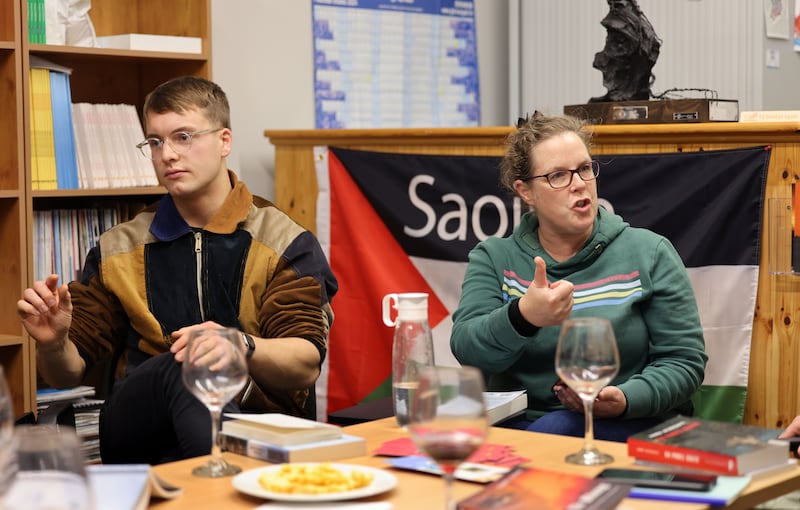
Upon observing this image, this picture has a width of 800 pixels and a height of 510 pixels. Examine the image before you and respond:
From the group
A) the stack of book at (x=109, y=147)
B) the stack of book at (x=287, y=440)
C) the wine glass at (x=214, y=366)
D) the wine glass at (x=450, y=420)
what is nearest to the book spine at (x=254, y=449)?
the stack of book at (x=287, y=440)

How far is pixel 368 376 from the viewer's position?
11.9ft

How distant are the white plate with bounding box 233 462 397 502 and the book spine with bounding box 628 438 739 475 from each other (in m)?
0.36

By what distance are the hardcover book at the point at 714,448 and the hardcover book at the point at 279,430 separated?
451 mm

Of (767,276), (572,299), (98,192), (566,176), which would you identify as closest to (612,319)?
(572,299)

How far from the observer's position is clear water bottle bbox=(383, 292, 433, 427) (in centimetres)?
183

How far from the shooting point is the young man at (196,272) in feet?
7.75

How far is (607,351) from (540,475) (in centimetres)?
23

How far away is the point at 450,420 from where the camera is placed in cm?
116

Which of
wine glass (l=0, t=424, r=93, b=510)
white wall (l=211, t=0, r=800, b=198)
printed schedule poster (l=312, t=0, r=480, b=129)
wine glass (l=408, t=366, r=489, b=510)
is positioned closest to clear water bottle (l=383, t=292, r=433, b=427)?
wine glass (l=408, t=366, r=489, b=510)

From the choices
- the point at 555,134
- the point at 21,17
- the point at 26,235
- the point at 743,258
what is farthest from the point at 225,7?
the point at 743,258

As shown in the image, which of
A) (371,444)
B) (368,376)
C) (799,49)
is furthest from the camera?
(799,49)

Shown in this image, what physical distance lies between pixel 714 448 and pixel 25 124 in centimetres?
217

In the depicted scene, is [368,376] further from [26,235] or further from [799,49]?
[799,49]

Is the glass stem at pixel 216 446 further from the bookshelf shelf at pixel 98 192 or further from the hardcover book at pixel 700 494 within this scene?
the bookshelf shelf at pixel 98 192
